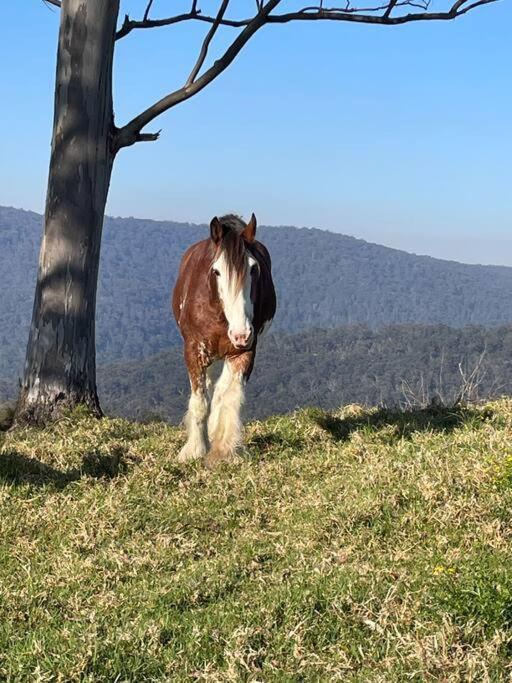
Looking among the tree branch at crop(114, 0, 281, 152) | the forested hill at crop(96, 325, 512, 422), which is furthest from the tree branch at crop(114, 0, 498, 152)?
the forested hill at crop(96, 325, 512, 422)

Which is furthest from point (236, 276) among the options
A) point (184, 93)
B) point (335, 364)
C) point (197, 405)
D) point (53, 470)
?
point (335, 364)

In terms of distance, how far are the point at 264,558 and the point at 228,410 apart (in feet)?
10.3

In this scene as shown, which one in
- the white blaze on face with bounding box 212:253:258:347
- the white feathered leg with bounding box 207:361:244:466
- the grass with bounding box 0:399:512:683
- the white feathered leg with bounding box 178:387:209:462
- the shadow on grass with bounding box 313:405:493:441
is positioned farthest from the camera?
the shadow on grass with bounding box 313:405:493:441

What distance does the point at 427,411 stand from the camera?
1041 centimetres

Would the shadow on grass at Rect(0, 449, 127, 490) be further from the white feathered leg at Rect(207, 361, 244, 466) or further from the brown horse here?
the white feathered leg at Rect(207, 361, 244, 466)

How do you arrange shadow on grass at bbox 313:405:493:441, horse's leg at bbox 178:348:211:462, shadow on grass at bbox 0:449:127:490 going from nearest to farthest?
1. shadow on grass at bbox 0:449:127:490
2. horse's leg at bbox 178:348:211:462
3. shadow on grass at bbox 313:405:493:441

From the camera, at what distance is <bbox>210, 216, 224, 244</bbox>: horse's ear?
8539 mm

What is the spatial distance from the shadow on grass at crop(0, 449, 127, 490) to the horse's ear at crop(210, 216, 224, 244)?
8.05ft

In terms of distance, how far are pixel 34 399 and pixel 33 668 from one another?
22.6ft

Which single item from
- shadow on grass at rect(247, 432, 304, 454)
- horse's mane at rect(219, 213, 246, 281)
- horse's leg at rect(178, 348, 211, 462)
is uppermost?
Answer: horse's mane at rect(219, 213, 246, 281)

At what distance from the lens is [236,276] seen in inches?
329

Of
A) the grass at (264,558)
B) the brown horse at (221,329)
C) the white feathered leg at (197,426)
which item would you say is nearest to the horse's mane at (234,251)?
the brown horse at (221,329)

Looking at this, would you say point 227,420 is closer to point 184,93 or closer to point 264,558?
point 264,558

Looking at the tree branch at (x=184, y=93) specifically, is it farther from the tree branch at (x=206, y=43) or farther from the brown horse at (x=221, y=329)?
the brown horse at (x=221, y=329)
